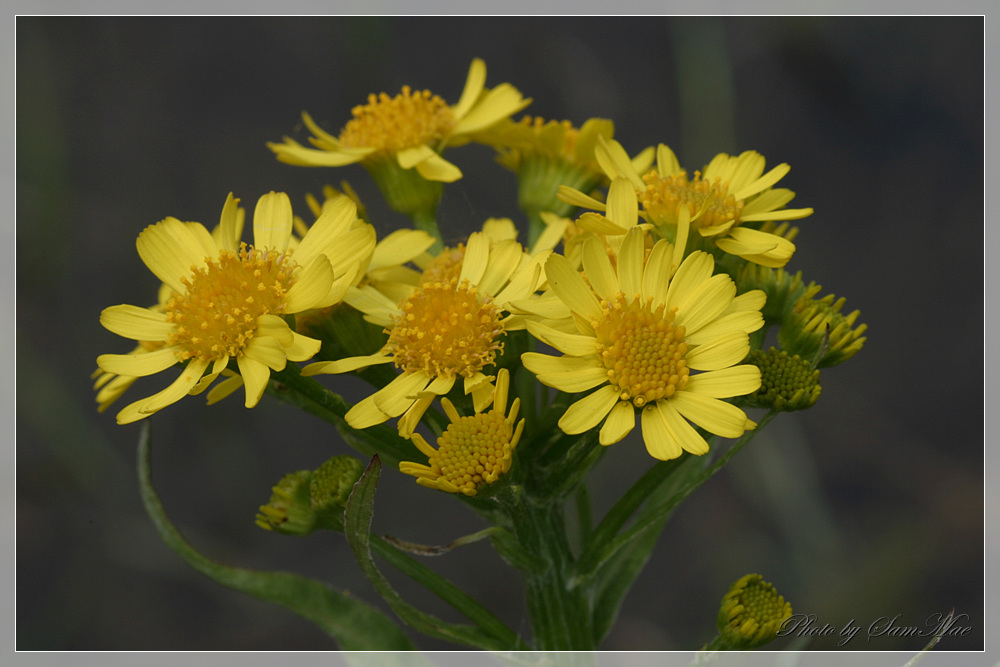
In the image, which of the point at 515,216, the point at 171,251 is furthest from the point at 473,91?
the point at 515,216

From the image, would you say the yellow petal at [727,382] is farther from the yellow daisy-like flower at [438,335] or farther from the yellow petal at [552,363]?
the yellow daisy-like flower at [438,335]

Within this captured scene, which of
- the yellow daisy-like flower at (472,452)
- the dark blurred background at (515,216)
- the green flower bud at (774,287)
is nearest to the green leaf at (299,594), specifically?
the yellow daisy-like flower at (472,452)

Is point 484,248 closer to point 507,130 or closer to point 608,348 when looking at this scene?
point 608,348

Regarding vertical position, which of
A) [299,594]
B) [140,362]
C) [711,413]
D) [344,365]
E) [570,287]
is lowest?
[299,594]

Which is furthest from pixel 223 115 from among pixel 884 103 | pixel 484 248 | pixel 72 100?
pixel 884 103

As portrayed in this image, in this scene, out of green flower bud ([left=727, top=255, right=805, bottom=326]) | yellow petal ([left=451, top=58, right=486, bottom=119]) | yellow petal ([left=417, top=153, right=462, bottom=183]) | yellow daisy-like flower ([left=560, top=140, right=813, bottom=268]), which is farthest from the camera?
yellow petal ([left=451, top=58, right=486, bottom=119])

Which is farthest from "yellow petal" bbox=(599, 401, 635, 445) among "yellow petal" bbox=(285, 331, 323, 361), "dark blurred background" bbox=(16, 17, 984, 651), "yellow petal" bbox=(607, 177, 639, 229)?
"dark blurred background" bbox=(16, 17, 984, 651)

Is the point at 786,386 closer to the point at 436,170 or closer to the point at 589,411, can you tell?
the point at 589,411

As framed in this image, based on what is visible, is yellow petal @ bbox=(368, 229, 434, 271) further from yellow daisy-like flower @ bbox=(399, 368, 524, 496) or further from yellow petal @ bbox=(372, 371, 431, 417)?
yellow daisy-like flower @ bbox=(399, 368, 524, 496)
